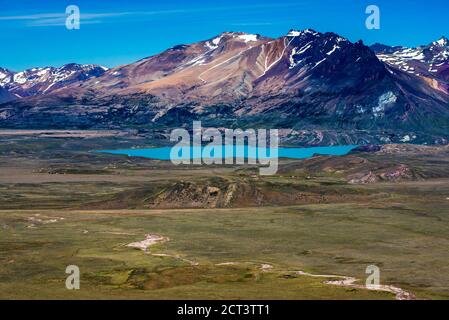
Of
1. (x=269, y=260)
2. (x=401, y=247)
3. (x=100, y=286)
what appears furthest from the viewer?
(x=401, y=247)

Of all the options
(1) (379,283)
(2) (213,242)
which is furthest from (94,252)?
(1) (379,283)

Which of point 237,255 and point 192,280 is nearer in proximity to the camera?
point 192,280

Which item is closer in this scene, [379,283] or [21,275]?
[379,283]
